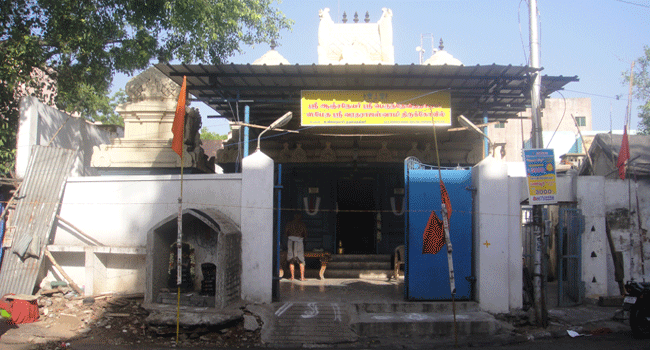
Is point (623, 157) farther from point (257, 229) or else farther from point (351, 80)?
point (257, 229)

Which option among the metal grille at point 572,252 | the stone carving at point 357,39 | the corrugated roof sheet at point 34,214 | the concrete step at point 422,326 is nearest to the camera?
the concrete step at point 422,326

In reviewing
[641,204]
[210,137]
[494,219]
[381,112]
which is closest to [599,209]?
[641,204]

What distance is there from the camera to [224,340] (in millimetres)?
7641

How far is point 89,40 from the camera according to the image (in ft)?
39.6

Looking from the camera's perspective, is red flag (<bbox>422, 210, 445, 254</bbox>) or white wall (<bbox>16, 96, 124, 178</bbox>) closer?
red flag (<bbox>422, 210, 445, 254</bbox>)

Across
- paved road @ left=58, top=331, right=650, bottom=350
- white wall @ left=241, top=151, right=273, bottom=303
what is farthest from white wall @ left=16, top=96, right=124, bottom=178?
paved road @ left=58, top=331, right=650, bottom=350

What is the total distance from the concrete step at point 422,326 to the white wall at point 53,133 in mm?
7367

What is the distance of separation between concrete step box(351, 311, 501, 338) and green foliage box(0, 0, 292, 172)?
886 cm

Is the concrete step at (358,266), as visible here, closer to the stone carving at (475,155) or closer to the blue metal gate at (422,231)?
the blue metal gate at (422,231)

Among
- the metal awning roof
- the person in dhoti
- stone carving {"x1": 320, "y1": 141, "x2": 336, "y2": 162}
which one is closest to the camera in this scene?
the metal awning roof

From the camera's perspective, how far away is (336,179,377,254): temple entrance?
562 inches

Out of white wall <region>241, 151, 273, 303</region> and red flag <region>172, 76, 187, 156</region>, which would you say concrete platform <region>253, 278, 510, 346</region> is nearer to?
white wall <region>241, 151, 273, 303</region>

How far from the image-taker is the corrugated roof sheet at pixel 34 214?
9.18 metres

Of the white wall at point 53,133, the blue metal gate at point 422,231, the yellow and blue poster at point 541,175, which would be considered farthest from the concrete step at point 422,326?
the white wall at point 53,133
